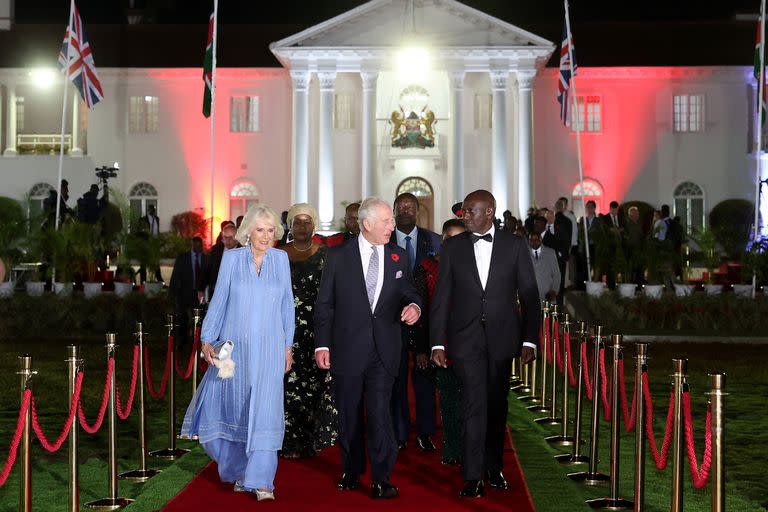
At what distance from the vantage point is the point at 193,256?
1953cm

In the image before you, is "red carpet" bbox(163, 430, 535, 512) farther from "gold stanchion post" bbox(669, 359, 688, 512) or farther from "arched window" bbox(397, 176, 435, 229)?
"arched window" bbox(397, 176, 435, 229)

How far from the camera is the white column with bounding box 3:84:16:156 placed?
155 ft

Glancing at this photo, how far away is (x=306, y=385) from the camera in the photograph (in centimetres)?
1024

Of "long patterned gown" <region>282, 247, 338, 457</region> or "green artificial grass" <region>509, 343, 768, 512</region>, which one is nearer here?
"green artificial grass" <region>509, 343, 768, 512</region>

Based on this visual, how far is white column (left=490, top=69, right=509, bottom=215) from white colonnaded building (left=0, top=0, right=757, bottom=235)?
95 cm

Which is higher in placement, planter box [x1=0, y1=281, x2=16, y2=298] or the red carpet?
planter box [x1=0, y1=281, x2=16, y2=298]

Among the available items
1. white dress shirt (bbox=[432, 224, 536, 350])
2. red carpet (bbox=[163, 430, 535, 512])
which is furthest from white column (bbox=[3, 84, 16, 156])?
white dress shirt (bbox=[432, 224, 536, 350])

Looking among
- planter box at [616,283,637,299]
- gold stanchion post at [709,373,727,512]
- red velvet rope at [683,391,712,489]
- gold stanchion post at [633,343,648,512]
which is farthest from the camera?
planter box at [616,283,637,299]

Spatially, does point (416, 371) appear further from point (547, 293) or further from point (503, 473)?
point (547, 293)

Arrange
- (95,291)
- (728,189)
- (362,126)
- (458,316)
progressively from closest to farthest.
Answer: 1. (458,316)
2. (95,291)
3. (362,126)
4. (728,189)

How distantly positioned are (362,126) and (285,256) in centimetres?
3504

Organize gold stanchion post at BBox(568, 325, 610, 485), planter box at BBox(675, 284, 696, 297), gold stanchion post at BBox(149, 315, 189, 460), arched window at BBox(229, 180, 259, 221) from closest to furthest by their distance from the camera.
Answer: gold stanchion post at BBox(568, 325, 610, 485), gold stanchion post at BBox(149, 315, 189, 460), planter box at BBox(675, 284, 696, 297), arched window at BBox(229, 180, 259, 221)

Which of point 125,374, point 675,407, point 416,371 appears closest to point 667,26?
point 125,374

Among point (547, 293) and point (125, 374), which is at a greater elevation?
point (547, 293)
